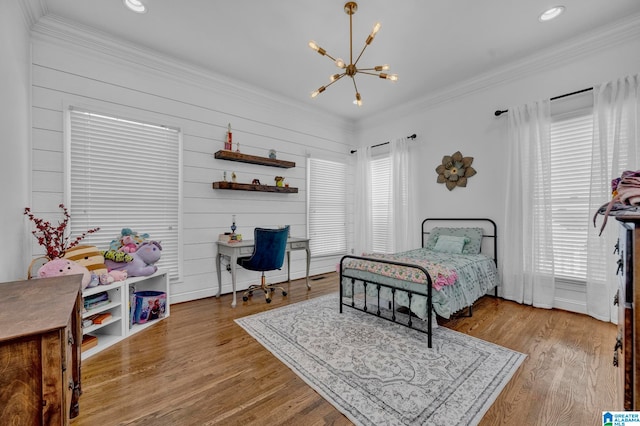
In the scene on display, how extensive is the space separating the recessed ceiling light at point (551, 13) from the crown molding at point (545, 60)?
2.14 ft

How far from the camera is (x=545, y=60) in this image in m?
3.36

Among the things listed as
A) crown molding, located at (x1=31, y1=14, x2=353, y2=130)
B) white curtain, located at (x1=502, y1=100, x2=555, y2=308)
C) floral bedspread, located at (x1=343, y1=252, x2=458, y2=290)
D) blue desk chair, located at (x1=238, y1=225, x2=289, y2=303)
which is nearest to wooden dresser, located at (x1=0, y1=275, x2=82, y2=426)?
floral bedspread, located at (x1=343, y1=252, x2=458, y2=290)

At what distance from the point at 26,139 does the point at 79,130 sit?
0.48m

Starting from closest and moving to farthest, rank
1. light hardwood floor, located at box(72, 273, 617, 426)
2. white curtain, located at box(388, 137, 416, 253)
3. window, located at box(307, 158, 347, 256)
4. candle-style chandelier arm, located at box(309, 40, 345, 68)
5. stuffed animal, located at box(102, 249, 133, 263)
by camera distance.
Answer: light hardwood floor, located at box(72, 273, 617, 426) < candle-style chandelier arm, located at box(309, 40, 345, 68) < stuffed animal, located at box(102, 249, 133, 263) < white curtain, located at box(388, 137, 416, 253) < window, located at box(307, 158, 347, 256)

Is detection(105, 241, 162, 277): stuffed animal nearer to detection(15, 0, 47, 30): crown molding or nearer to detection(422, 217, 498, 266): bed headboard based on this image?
detection(15, 0, 47, 30): crown molding

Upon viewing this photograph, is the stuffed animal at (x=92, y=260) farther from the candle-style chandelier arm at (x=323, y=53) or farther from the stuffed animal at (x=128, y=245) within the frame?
the candle-style chandelier arm at (x=323, y=53)

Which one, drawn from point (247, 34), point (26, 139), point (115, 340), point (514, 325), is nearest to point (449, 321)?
point (514, 325)

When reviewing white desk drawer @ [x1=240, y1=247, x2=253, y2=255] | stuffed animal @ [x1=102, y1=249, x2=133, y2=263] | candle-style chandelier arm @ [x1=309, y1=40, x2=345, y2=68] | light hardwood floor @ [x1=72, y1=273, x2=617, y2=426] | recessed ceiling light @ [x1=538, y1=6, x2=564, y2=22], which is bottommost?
light hardwood floor @ [x1=72, y1=273, x2=617, y2=426]

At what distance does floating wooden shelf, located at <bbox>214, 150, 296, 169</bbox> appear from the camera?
3.82 meters

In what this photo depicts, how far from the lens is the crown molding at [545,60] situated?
2848 millimetres

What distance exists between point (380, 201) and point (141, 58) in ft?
14.0

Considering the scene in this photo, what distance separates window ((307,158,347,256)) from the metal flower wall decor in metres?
1.97

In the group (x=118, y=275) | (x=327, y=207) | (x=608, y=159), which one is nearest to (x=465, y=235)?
(x=608, y=159)

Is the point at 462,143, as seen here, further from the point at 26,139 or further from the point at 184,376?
the point at 26,139
